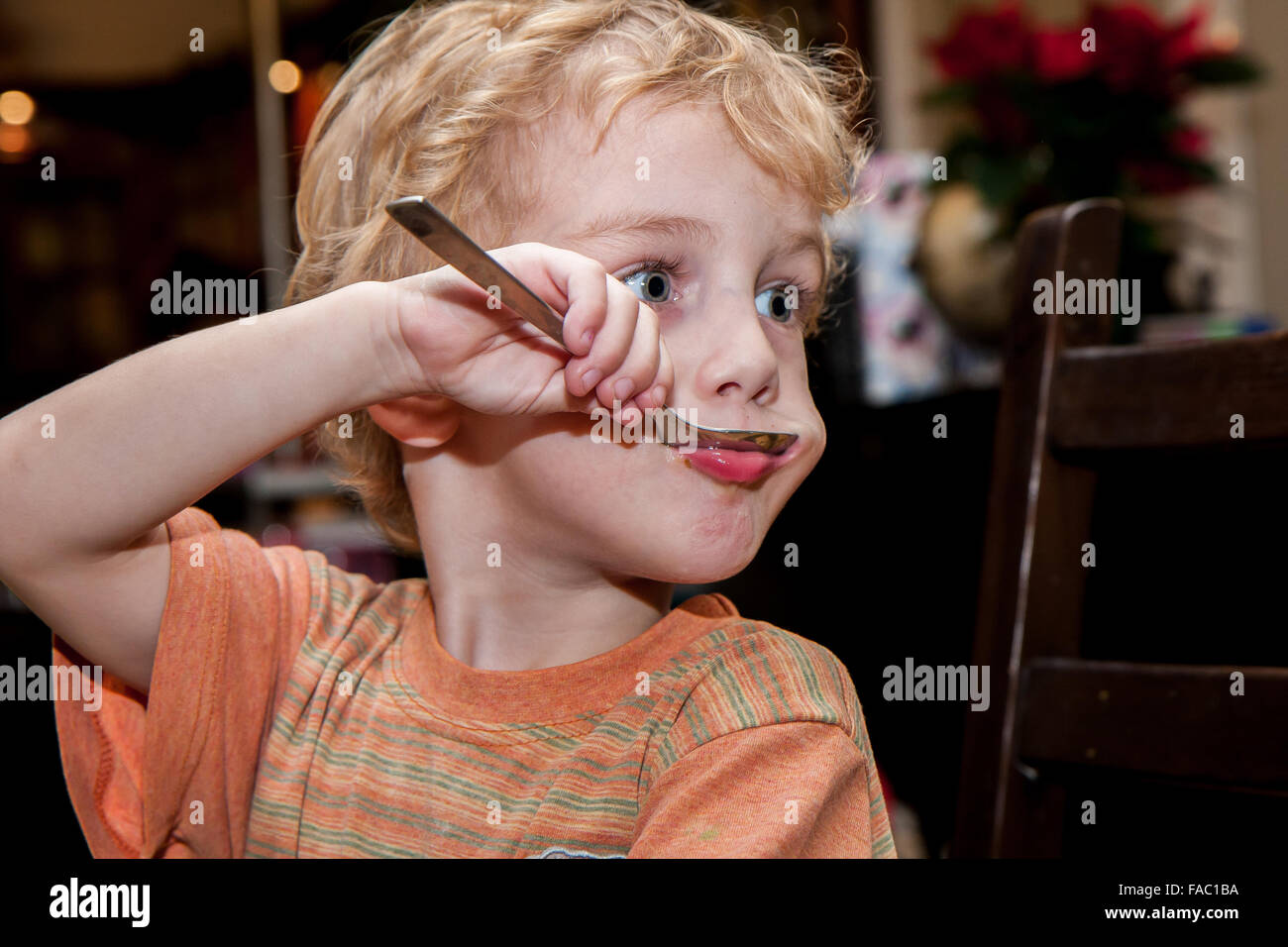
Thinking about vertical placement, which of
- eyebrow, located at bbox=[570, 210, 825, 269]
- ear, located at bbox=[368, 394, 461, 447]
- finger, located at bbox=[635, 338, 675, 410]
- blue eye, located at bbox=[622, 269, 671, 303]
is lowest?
ear, located at bbox=[368, 394, 461, 447]

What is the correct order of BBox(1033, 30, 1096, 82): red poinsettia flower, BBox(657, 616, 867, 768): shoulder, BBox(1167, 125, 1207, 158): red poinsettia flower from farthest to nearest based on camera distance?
1. BBox(1167, 125, 1207, 158): red poinsettia flower
2. BBox(1033, 30, 1096, 82): red poinsettia flower
3. BBox(657, 616, 867, 768): shoulder

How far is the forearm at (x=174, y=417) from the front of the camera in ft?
1.00

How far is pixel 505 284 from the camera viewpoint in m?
0.25

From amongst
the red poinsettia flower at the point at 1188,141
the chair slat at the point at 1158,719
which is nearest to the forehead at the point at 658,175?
the chair slat at the point at 1158,719

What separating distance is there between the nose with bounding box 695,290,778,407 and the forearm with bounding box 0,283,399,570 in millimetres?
81

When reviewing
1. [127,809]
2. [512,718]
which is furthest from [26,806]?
[512,718]

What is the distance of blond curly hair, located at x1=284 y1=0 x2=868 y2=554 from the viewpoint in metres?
0.31

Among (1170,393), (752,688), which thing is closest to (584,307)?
A: (752,688)

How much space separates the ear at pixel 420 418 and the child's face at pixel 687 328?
0.13 feet

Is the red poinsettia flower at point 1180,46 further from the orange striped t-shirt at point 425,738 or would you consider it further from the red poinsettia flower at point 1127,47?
the orange striped t-shirt at point 425,738

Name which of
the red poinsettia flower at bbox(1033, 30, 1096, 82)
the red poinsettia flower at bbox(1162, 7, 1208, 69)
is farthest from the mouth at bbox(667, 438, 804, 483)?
the red poinsettia flower at bbox(1162, 7, 1208, 69)

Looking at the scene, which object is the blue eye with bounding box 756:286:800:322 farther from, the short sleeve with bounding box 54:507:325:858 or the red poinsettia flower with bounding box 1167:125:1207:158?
the red poinsettia flower with bounding box 1167:125:1207:158

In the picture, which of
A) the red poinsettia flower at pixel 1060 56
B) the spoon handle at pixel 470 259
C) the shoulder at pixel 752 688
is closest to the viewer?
the spoon handle at pixel 470 259
